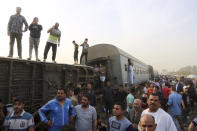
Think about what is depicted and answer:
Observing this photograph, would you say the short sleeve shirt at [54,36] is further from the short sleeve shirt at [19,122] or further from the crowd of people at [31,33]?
the short sleeve shirt at [19,122]

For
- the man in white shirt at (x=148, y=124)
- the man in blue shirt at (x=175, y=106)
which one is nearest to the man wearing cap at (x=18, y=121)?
the man in white shirt at (x=148, y=124)

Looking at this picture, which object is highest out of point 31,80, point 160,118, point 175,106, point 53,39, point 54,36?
point 54,36

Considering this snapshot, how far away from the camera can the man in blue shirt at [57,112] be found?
3016 millimetres

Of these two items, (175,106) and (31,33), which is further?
(31,33)

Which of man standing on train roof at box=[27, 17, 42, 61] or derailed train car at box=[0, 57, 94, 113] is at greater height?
man standing on train roof at box=[27, 17, 42, 61]

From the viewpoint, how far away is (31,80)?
4.64 m

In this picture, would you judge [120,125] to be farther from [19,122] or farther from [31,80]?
[31,80]

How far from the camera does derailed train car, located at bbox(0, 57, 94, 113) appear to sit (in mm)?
3969

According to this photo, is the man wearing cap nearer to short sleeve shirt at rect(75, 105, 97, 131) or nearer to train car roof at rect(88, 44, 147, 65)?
short sleeve shirt at rect(75, 105, 97, 131)

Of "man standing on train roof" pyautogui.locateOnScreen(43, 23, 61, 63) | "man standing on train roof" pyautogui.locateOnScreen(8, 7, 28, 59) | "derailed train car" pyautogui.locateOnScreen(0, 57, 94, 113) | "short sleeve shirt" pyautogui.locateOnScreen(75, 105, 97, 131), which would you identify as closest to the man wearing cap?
"short sleeve shirt" pyautogui.locateOnScreen(75, 105, 97, 131)

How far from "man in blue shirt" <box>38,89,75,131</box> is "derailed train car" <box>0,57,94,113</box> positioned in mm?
1467

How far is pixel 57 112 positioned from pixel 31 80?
2005mm

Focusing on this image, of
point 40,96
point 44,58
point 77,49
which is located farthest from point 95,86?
point 40,96

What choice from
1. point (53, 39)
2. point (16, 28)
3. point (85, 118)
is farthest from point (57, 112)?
point (53, 39)
